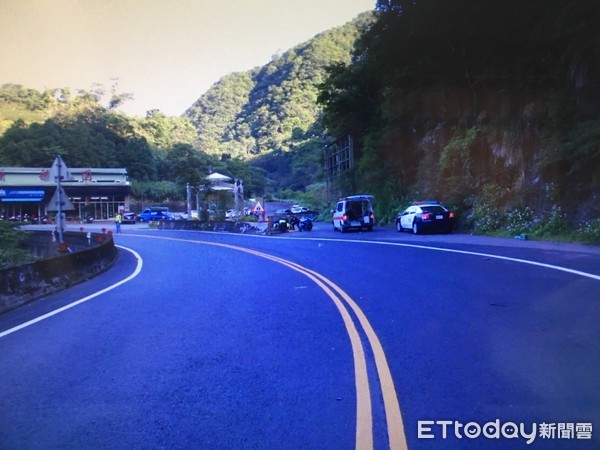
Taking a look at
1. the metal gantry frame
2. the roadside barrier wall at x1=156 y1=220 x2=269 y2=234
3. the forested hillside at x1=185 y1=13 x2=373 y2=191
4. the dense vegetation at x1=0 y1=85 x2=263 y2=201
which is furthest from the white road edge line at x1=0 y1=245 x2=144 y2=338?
the forested hillside at x1=185 y1=13 x2=373 y2=191

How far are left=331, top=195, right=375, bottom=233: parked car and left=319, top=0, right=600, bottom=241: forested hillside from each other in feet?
13.5

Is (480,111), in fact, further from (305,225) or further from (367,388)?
(367,388)

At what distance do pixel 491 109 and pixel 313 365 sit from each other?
79.0 feet

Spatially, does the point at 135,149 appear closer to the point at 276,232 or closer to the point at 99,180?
the point at 99,180

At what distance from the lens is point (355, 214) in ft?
99.4

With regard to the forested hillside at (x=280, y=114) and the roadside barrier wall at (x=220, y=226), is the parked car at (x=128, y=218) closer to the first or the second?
the roadside barrier wall at (x=220, y=226)

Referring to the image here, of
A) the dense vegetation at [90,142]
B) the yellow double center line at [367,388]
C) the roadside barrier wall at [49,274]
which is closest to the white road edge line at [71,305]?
the roadside barrier wall at [49,274]

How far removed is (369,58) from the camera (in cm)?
3722

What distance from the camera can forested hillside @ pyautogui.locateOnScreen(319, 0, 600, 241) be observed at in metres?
19.5

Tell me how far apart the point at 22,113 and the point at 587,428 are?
109 metres

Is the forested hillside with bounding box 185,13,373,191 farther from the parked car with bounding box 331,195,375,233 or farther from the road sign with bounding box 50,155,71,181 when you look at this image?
the road sign with bounding box 50,155,71,181

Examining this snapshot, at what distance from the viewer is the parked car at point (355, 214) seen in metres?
30.1

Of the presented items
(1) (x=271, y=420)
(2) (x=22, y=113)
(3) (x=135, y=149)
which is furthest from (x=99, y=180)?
(1) (x=271, y=420)

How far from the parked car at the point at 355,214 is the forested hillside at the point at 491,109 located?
4116 millimetres
